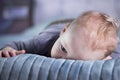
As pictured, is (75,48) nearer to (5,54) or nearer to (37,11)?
(5,54)

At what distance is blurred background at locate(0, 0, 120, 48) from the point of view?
1.57 m

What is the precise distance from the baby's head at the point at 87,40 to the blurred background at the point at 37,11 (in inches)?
38.3

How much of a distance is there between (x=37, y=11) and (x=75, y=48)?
3.43ft

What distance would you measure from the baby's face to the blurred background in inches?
38.7

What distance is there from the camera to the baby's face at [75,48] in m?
0.57

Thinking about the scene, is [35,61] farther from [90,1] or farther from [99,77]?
[90,1]

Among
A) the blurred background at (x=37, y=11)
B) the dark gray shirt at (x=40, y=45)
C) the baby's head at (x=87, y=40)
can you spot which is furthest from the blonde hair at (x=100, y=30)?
the blurred background at (x=37, y=11)

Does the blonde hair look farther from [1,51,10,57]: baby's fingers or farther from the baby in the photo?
[1,51,10,57]: baby's fingers

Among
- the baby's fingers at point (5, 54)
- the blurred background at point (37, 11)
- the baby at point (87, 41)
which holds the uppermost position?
the baby at point (87, 41)

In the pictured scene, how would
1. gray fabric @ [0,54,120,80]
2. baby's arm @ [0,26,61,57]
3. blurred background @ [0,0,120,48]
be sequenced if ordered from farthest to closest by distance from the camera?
blurred background @ [0,0,120,48] → baby's arm @ [0,26,61,57] → gray fabric @ [0,54,120,80]

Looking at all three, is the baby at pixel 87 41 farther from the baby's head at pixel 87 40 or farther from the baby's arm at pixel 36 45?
the baby's arm at pixel 36 45

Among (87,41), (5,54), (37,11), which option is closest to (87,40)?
(87,41)

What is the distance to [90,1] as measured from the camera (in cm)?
159

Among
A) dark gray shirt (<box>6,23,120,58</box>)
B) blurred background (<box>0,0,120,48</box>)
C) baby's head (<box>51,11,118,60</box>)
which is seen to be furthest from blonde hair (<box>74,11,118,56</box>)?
blurred background (<box>0,0,120,48</box>)
